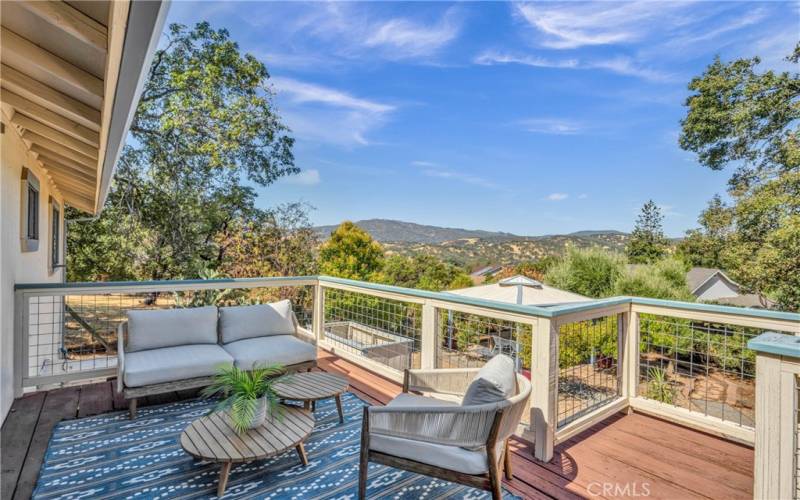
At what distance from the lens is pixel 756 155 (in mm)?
12109

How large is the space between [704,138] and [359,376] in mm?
14450

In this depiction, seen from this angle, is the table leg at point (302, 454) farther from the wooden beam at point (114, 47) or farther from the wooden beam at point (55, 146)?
the wooden beam at point (55, 146)

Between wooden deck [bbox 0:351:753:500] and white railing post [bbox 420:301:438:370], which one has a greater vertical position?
white railing post [bbox 420:301:438:370]

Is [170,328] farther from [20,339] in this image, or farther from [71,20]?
[71,20]

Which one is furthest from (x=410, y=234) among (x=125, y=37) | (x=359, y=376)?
(x=125, y=37)

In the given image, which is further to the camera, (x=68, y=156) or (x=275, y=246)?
(x=275, y=246)

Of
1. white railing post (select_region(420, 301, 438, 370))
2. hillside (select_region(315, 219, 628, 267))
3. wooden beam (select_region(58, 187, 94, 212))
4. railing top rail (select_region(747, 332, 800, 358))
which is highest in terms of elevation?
wooden beam (select_region(58, 187, 94, 212))

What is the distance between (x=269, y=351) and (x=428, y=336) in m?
1.69

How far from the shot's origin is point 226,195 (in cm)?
1174

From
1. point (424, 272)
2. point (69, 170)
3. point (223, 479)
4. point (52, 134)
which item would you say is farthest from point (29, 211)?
point (424, 272)

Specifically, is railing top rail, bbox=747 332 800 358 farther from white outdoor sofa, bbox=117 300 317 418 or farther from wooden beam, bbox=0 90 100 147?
wooden beam, bbox=0 90 100 147

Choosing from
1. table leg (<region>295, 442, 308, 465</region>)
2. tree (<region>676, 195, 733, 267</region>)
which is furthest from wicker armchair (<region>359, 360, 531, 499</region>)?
tree (<region>676, 195, 733, 267</region>)

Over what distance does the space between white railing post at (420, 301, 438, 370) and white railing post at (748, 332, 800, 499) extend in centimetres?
250

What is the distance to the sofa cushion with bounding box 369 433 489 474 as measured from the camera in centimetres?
209
